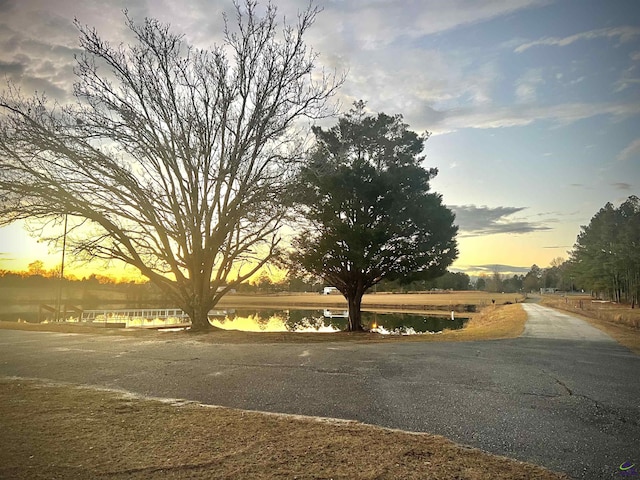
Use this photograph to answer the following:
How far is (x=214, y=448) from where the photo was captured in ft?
13.5

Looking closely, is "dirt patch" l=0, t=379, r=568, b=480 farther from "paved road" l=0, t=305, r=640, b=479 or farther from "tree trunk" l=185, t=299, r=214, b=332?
"tree trunk" l=185, t=299, r=214, b=332

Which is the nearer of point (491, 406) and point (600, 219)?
point (491, 406)

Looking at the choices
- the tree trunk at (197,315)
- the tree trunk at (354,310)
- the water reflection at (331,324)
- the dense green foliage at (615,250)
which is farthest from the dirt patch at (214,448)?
the dense green foliage at (615,250)

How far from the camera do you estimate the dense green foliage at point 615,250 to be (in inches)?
1654

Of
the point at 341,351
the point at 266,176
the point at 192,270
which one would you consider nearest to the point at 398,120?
the point at 266,176

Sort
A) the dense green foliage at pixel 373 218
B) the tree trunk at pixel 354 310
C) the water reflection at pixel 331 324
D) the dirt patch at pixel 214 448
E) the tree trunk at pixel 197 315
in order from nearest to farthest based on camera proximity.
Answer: the dirt patch at pixel 214 448
the tree trunk at pixel 197 315
the dense green foliage at pixel 373 218
the tree trunk at pixel 354 310
the water reflection at pixel 331 324

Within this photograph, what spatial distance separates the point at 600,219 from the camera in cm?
5406

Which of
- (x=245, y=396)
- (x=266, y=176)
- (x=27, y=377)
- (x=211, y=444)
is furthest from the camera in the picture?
(x=266, y=176)

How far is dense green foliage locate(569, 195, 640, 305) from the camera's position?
4200 centimetres

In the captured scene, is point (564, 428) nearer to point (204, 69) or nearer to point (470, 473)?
point (470, 473)

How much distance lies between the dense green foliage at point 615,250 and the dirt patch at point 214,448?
4502 cm

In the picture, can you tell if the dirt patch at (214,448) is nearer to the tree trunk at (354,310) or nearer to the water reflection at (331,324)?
the tree trunk at (354,310)

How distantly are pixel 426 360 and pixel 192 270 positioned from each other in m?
10.6

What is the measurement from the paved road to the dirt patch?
0.52m
